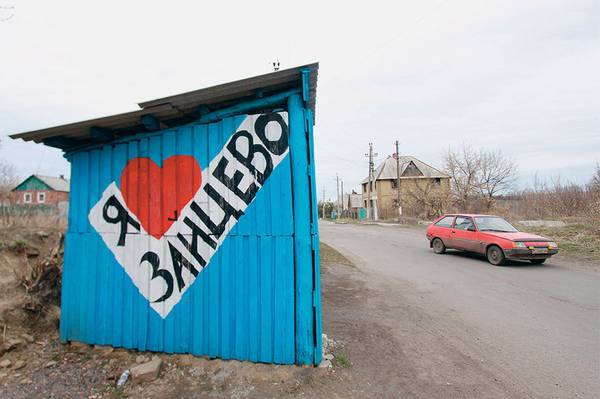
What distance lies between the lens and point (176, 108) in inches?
138

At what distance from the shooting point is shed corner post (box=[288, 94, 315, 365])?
327 cm

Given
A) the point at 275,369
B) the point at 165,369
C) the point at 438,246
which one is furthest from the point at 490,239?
the point at 165,369

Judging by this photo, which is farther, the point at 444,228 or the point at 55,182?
the point at 55,182

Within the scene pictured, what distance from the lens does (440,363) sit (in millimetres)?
3488

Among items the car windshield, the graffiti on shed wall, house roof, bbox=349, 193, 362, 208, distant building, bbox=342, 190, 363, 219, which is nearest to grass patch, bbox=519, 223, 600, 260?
the car windshield

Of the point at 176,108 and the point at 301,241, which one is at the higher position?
the point at 176,108

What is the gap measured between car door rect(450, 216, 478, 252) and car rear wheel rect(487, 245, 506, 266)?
494 mm

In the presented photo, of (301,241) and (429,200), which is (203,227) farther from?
(429,200)

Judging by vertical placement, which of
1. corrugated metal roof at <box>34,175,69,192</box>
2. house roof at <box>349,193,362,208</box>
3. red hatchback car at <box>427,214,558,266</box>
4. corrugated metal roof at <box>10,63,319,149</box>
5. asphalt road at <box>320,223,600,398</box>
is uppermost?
corrugated metal roof at <box>34,175,69,192</box>

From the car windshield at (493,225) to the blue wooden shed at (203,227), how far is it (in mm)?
8736

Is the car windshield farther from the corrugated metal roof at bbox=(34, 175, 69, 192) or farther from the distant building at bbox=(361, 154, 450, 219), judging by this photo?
the corrugated metal roof at bbox=(34, 175, 69, 192)

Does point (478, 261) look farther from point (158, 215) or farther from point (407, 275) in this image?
point (158, 215)

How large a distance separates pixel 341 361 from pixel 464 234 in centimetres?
854

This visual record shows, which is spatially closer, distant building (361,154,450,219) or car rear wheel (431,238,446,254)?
car rear wheel (431,238,446,254)
